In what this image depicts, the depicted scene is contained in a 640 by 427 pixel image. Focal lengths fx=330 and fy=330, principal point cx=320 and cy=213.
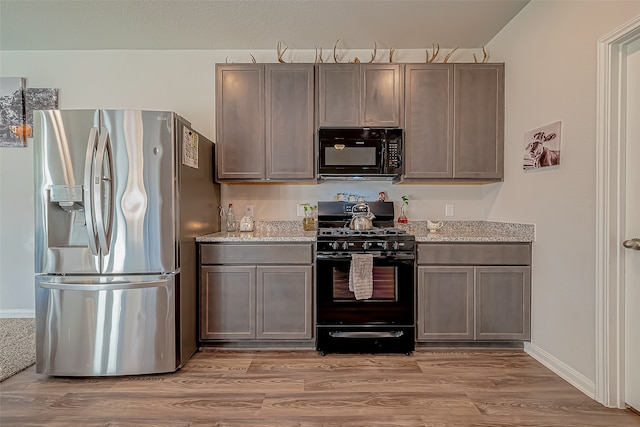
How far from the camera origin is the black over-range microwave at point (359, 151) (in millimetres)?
2900

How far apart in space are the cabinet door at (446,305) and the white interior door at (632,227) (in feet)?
3.05

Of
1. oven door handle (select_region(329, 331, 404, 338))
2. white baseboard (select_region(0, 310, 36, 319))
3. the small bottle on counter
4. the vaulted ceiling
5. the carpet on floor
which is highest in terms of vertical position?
the vaulted ceiling

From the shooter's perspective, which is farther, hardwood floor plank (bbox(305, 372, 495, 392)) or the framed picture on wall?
the framed picture on wall

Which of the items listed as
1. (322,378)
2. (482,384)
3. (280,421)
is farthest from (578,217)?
(280,421)

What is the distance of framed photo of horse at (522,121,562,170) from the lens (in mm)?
2264

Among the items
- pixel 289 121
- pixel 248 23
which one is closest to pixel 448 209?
pixel 289 121

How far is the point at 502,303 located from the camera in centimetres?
261

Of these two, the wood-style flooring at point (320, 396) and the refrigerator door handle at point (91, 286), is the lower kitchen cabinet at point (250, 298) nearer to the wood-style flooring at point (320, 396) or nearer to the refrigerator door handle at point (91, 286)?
the wood-style flooring at point (320, 396)

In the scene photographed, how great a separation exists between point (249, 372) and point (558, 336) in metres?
2.17

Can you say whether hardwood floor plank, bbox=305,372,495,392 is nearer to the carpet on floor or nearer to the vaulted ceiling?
the carpet on floor

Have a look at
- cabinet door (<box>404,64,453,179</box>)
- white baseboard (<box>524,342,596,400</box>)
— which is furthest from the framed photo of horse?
white baseboard (<box>524,342,596,400</box>)

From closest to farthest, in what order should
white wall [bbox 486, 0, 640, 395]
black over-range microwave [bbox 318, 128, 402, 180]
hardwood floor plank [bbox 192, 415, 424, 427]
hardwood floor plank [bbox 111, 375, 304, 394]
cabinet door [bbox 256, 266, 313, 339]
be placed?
hardwood floor plank [bbox 192, 415, 424, 427] < white wall [bbox 486, 0, 640, 395] < hardwood floor plank [bbox 111, 375, 304, 394] < cabinet door [bbox 256, 266, 313, 339] < black over-range microwave [bbox 318, 128, 402, 180]

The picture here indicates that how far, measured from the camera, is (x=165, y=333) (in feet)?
7.45

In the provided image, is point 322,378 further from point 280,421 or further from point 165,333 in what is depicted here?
point 165,333
